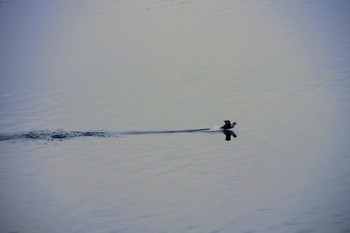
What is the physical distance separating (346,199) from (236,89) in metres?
17.9

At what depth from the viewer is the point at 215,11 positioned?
233ft

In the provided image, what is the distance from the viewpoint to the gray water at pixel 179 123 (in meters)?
28.3

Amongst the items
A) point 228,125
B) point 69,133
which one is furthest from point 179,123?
point 69,133

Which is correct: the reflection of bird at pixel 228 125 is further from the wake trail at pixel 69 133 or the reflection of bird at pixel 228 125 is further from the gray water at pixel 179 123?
the wake trail at pixel 69 133

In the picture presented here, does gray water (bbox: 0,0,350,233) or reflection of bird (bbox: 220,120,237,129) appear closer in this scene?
gray water (bbox: 0,0,350,233)

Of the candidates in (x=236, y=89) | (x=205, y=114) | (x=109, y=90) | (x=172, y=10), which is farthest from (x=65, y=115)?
(x=172, y=10)

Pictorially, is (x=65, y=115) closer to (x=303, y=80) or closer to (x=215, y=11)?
(x=303, y=80)

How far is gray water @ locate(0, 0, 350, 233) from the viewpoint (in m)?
28.3

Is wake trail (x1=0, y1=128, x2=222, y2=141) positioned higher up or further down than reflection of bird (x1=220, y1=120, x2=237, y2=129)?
further down

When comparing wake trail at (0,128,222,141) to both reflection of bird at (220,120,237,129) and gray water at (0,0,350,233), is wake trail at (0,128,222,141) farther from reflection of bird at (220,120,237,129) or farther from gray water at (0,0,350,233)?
reflection of bird at (220,120,237,129)

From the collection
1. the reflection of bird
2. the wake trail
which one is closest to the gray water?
the wake trail

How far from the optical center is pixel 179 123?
3881 centimetres

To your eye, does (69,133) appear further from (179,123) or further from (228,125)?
(228,125)

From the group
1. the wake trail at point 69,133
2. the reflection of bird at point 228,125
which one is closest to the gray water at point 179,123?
the wake trail at point 69,133
